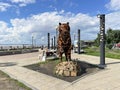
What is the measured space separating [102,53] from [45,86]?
6.29 metres

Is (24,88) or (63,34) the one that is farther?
(63,34)

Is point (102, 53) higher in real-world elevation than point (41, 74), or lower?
higher

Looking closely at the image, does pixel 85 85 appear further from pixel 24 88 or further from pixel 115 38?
pixel 115 38

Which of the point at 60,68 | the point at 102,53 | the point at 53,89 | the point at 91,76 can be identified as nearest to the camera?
the point at 53,89

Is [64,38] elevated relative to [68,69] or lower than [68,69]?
elevated

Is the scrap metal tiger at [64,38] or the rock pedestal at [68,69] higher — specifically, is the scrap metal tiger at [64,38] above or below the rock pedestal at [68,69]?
above

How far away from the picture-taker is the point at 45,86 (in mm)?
10836

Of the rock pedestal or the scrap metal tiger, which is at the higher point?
the scrap metal tiger

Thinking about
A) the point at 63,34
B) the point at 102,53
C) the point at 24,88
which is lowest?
the point at 24,88

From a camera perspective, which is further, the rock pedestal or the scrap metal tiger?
the scrap metal tiger

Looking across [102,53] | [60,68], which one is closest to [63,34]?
[60,68]

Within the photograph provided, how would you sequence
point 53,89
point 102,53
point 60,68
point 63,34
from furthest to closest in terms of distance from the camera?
point 102,53 < point 63,34 < point 60,68 < point 53,89

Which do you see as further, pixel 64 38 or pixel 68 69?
pixel 64 38

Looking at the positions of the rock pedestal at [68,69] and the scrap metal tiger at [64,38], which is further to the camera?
the scrap metal tiger at [64,38]
